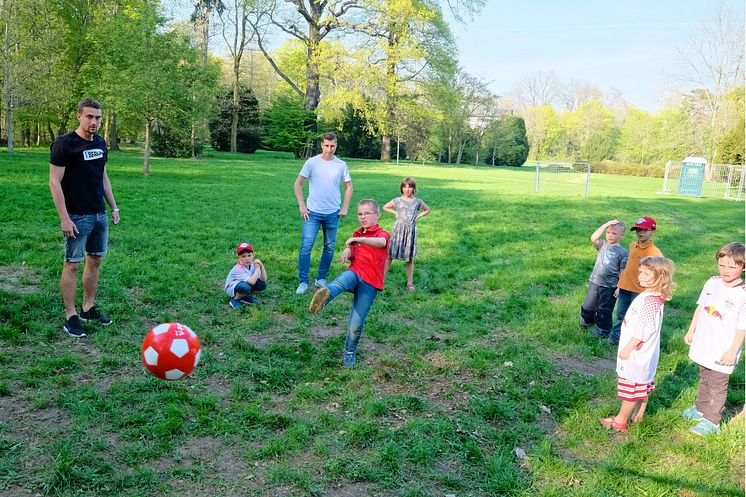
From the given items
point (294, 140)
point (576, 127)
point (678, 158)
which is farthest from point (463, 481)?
point (576, 127)

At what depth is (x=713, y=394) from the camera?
3.88 metres

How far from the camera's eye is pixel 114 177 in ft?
55.4

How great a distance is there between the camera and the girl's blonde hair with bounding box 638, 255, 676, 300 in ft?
12.2

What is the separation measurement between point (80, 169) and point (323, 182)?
9.13 ft

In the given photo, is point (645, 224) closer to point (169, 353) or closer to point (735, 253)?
point (735, 253)

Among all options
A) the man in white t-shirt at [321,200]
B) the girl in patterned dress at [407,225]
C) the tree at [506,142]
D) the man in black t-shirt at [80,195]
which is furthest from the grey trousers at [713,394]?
the tree at [506,142]

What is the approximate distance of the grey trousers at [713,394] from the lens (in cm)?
385

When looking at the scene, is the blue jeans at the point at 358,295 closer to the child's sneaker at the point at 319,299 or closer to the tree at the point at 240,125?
the child's sneaker at the point at 319,299

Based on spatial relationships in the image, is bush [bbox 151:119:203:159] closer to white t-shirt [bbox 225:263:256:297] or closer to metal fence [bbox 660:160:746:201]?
white t-shirt [bbox 225:263:256:297]

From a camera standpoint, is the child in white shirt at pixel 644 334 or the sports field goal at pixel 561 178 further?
the sports field goal at pixel 561 178

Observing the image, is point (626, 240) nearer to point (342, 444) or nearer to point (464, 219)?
point (464, 219)

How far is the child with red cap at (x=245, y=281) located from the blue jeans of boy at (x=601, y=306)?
3.80 metres

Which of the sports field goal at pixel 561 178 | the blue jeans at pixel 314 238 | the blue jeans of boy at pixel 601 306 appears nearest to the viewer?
the blue jeans of boy at pixel 601 306

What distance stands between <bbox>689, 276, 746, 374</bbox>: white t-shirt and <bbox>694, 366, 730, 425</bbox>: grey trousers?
0.08 metres
